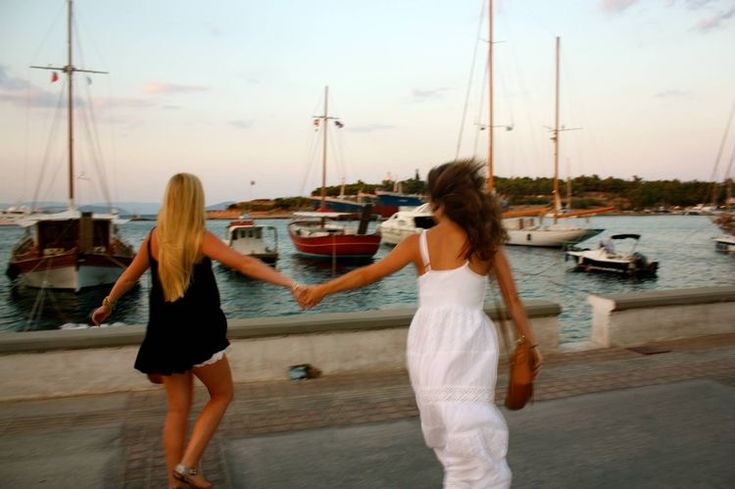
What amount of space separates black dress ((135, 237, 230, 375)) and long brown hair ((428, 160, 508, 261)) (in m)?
1.20

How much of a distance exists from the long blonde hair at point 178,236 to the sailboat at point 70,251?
33.2m

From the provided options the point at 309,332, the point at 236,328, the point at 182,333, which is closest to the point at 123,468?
the point at 182,333

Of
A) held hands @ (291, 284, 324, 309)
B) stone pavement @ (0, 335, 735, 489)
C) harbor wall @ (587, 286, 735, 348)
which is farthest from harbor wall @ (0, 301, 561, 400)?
held hands @ (291, 284, 324, 309)

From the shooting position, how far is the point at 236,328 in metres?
5.14

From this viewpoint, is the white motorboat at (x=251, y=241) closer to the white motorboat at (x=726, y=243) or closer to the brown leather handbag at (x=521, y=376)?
the white motorboat at (x=726, y=243)

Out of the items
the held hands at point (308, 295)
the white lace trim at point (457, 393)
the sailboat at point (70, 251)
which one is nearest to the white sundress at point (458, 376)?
the white lace trim at point (457, 393)

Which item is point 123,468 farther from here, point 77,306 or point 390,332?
point 77,306

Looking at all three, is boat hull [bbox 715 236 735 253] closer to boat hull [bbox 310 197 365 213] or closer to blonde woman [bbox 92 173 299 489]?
boat hull [bbox 310 197 365 213]

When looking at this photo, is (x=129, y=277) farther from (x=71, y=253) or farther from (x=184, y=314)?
(x=71, y=253)

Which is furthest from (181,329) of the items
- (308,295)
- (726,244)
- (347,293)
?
(726,244)

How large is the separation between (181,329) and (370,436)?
153 centimetres

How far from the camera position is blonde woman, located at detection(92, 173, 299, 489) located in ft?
9.72

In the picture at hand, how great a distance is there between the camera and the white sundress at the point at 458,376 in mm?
2471

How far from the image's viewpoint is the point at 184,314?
9.86 feet
